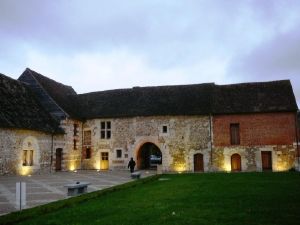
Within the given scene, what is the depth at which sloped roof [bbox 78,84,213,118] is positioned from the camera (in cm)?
2794

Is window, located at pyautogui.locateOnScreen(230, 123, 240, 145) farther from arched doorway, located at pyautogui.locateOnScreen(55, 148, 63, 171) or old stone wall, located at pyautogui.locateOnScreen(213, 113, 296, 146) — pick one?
arched doorway, located at pyautogui.locateOnScreen(55, 148, 63, 171)

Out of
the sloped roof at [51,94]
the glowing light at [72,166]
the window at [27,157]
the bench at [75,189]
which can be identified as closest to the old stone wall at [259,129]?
the glowing light at [72,166]

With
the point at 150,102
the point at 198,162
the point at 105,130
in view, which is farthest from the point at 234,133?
the point at 105,130

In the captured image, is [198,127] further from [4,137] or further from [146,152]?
[4,137]

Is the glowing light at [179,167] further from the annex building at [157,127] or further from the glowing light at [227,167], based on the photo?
the glowing light at [227,167]

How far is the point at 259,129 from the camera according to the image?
25953 mm

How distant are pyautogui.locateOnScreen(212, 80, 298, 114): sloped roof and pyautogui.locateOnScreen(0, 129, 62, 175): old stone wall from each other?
13.1 meters

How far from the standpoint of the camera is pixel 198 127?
27188mm

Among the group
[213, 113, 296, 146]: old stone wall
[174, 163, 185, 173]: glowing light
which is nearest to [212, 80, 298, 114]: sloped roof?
[213, 113, 296, 146]: old stone wall

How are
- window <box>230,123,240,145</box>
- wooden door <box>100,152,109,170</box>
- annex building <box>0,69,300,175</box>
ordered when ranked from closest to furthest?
annex building <box>0,69,300,175</box> → window <box>230,123,240,145</box> → wooden door <box>100,152,109,170</box>

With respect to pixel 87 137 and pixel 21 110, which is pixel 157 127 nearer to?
pixel 87 137

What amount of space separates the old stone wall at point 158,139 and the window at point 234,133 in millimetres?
1780

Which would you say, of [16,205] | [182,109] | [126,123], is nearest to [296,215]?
[16,205]

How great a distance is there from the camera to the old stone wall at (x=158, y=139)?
27.1 meters
